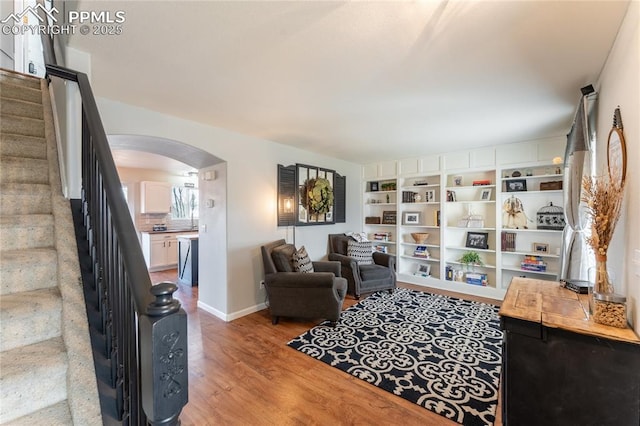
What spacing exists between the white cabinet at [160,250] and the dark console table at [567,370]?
6699mm

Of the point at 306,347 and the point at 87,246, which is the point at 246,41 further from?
the point at 306,347

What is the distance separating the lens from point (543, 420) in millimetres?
1447

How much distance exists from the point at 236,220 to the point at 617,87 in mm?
3663

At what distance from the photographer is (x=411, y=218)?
5.34 metres

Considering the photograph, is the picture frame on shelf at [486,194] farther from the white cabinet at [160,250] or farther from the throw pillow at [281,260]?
the white cabinet at [160,250]

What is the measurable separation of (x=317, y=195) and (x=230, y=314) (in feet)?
7.52

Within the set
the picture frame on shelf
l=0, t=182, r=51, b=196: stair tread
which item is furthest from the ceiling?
the picture frame on shelf

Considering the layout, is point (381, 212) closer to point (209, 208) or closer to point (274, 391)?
point (209, 208)

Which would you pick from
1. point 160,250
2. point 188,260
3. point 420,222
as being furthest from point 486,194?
point 160,250

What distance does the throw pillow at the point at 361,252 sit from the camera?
469 centimetres

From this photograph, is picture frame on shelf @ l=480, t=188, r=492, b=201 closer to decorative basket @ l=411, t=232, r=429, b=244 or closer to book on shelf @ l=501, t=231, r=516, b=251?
book on shelf @ l=501, t=231, r=516, b=251

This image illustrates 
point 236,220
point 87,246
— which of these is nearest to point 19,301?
point 87,246

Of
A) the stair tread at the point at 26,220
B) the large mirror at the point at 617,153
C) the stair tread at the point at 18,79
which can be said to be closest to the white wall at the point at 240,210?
the stair tread at the point at 18,79

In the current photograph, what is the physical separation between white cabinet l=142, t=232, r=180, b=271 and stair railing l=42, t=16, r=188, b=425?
17.7 ft
